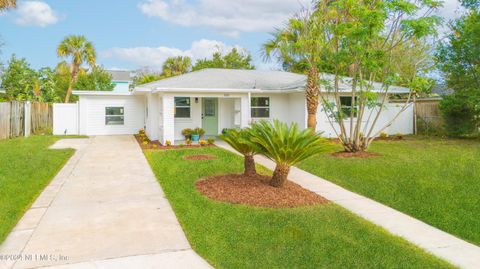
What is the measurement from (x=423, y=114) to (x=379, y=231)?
1634 centimetres

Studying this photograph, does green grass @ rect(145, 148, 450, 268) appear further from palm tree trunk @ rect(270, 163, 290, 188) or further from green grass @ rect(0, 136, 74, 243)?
green grass @ rect(0, 136, 74, 243)

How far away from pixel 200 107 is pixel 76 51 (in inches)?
635

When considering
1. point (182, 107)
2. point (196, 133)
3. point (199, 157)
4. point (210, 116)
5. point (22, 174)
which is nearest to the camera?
point (22, 174)

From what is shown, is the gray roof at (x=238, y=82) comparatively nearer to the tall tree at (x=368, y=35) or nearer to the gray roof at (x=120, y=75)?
the tall tree at (x=368, y=35)

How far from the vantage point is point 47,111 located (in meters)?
22.2

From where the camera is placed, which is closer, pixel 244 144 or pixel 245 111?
pixel 244 144

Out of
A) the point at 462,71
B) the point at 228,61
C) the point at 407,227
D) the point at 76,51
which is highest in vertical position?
the point at 228,61

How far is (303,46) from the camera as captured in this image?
1235 cm

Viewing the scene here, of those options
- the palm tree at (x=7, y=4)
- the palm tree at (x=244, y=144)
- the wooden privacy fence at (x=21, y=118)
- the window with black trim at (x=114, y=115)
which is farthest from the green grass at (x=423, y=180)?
the wooden privacy fence at (x=21, y=118)

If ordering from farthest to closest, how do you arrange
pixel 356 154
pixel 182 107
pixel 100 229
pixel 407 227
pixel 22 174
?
pixel 182 107, pixel 356 154, pixel 22 174, pixel 407 227, pixel 100 229

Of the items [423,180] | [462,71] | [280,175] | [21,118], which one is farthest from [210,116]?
[462,71]

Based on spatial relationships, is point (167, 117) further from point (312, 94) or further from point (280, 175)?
point (280, 175)

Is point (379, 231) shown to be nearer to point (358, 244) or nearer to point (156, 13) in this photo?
point (358, 244)

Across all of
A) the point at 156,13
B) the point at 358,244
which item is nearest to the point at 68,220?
the point at 358,244
